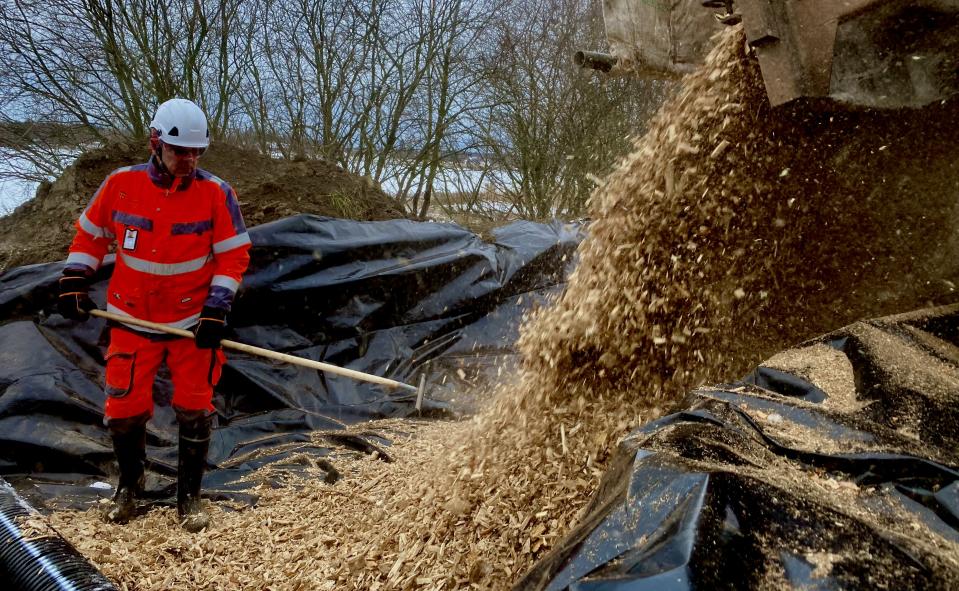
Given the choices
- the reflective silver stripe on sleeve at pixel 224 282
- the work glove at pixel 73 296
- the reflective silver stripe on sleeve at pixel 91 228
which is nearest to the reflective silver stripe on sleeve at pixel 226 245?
the reflective silver stripe on sleeve at pixel 224 282

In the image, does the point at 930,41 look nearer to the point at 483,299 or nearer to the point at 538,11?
the point at 483,299

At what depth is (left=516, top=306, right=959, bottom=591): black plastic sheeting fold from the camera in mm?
1240

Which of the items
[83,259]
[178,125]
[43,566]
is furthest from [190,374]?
[43,566]

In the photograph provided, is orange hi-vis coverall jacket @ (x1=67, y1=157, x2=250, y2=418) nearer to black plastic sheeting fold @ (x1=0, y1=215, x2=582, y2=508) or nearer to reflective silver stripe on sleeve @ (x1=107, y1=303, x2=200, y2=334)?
reflective silver stripe on sleeve @ (x1=107, y1=303, x2=200, y2=334)

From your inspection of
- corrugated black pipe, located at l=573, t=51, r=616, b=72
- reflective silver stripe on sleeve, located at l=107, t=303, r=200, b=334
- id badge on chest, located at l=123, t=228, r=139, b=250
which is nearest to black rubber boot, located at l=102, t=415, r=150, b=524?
reflective silver stripe on sleeve, located at l=107, t=303, r=200, b=334

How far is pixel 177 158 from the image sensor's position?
10.7 ft

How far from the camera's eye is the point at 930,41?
232cm

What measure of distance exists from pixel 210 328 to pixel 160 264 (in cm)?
39

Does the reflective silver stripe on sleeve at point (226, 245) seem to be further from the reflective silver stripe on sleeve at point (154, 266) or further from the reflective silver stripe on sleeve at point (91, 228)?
the reflective silver stripe on sleeve at point (91, 228)

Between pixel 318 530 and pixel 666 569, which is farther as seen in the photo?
pixel 318 530

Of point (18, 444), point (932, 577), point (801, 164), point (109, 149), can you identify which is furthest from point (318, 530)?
point (109, 149)

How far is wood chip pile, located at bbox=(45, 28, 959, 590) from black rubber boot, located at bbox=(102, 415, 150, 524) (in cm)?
19

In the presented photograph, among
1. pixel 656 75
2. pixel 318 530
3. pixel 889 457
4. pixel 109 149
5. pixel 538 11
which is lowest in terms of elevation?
pixel 318 530

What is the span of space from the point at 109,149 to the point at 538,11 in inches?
302
